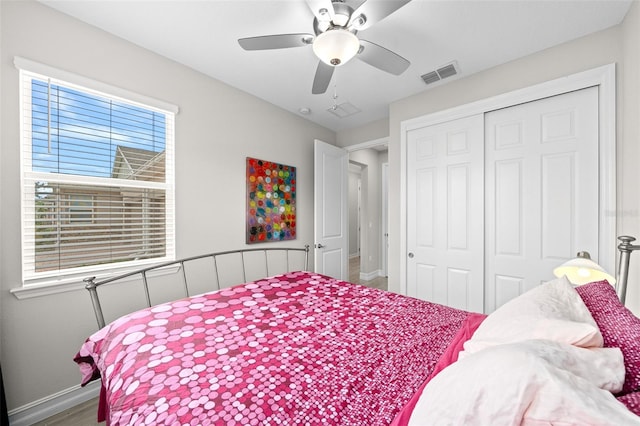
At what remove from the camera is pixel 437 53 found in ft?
7.14

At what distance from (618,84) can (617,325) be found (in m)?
2.11

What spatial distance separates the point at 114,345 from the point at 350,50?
1875mm

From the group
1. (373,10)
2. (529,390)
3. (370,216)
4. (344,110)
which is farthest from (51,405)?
(370,216)

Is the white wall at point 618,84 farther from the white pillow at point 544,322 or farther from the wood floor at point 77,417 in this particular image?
the wood floor at point 77,417

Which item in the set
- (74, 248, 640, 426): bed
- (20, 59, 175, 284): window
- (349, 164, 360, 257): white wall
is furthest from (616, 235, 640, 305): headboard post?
(349, 164, 360, 257): white wall

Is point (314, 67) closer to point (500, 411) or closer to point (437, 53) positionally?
point (437, 53)

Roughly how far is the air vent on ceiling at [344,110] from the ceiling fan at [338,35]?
4.72ft

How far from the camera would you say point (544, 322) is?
2.46ft

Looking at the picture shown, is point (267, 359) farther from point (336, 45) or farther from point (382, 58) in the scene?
point (382, 58)

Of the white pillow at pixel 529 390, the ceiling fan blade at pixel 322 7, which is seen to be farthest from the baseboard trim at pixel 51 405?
the ceiling fan blade at pixel 322 7

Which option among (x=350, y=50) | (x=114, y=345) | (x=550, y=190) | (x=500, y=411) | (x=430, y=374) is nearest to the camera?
(x=500, y=411)

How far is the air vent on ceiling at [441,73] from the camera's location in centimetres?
236

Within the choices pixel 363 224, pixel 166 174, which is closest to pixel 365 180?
pixel 363 224

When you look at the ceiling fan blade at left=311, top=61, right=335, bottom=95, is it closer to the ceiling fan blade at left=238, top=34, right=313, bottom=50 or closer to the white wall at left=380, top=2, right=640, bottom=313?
the ceiling fan blade at left=238, top=34, right=313, bottom=50
